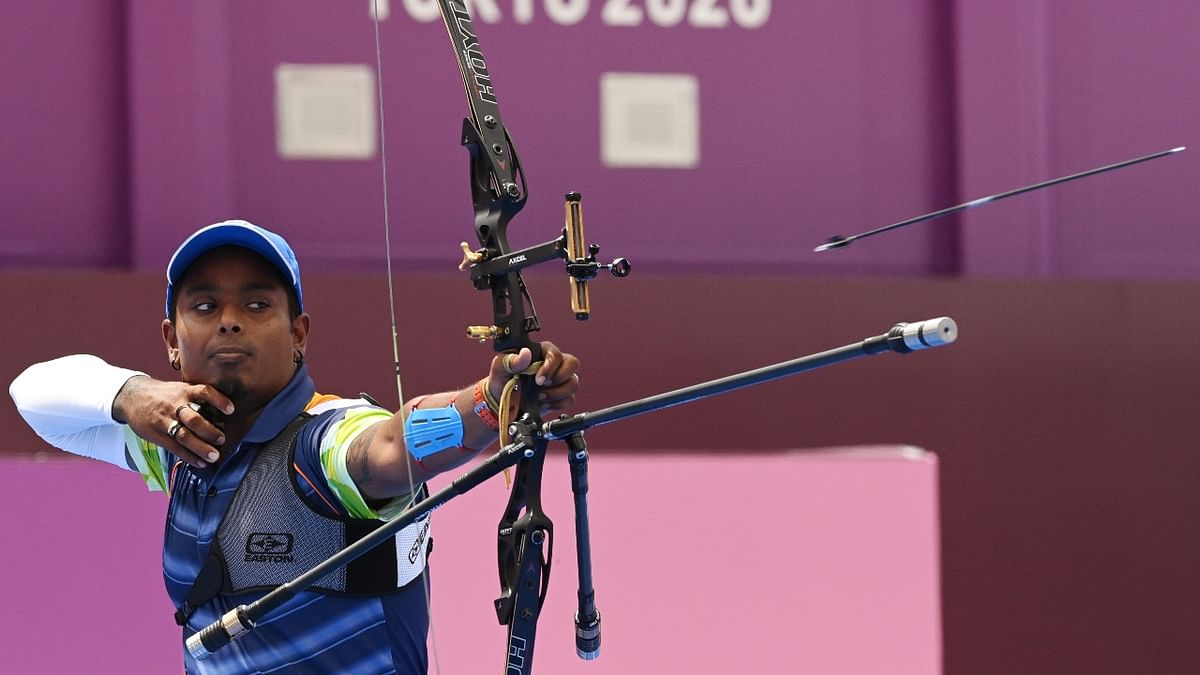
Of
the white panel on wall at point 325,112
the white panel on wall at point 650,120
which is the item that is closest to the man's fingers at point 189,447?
the white panel on wall at point 325,112

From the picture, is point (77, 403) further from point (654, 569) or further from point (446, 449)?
point (654, 569)

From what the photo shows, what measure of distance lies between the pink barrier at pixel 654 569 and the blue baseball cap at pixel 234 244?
42.8 inches

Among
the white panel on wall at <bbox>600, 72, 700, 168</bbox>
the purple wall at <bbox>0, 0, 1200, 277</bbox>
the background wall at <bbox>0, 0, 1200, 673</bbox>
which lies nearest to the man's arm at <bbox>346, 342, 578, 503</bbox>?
the background wall at <bbox>0, 0, 1200, 673</bbox>

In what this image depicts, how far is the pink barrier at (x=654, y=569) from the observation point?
2.68 meters

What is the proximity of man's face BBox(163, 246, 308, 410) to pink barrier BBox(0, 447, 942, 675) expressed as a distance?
1.07 m

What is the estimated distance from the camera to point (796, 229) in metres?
3.26

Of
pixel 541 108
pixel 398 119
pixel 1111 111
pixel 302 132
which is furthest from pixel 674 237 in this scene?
pixel 1111 111

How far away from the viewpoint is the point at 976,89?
10.7 ft

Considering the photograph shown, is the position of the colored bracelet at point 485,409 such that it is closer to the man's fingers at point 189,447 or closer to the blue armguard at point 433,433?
the blue armguard at point 433,433

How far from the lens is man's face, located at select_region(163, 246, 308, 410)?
5.29ft

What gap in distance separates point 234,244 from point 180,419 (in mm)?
221

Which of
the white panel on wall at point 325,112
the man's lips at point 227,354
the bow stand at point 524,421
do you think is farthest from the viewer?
the white panel on wall at point 325,112

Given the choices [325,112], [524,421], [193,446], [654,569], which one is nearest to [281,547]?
[193,446]

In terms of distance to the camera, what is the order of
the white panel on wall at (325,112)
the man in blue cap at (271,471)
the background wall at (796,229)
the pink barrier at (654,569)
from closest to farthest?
the man in blue cap at (271,471) → the pink barrier at (654,569) → the background wall at (796,229) → the white panel on wall at (325,112)
